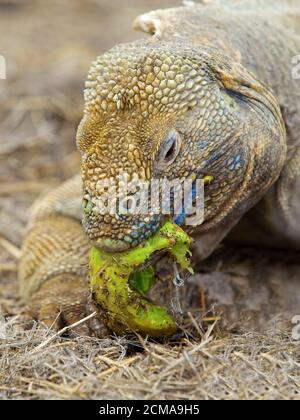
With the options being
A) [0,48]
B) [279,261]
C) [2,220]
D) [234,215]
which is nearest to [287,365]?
[234,215]

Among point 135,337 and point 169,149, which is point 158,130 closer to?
point 169,149

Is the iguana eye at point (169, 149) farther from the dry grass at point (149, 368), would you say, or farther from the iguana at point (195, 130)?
the dry grass at point (149, 368)

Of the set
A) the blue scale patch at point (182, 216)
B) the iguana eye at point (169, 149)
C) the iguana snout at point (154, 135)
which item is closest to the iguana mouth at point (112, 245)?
the iguana snout at point (154, 135)

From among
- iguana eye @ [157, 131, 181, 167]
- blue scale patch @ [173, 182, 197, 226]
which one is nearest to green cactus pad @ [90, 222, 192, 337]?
blue scale patch @ [173, 182, 197, 226]

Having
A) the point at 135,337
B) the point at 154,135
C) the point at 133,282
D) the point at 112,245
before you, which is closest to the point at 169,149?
the point at 154,135

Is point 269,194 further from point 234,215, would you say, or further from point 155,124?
point 155,124

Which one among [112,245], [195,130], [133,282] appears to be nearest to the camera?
[112,245]

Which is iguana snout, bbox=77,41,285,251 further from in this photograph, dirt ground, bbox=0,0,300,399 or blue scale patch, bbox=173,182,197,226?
dirt ground, bbox=0,0,300,399
